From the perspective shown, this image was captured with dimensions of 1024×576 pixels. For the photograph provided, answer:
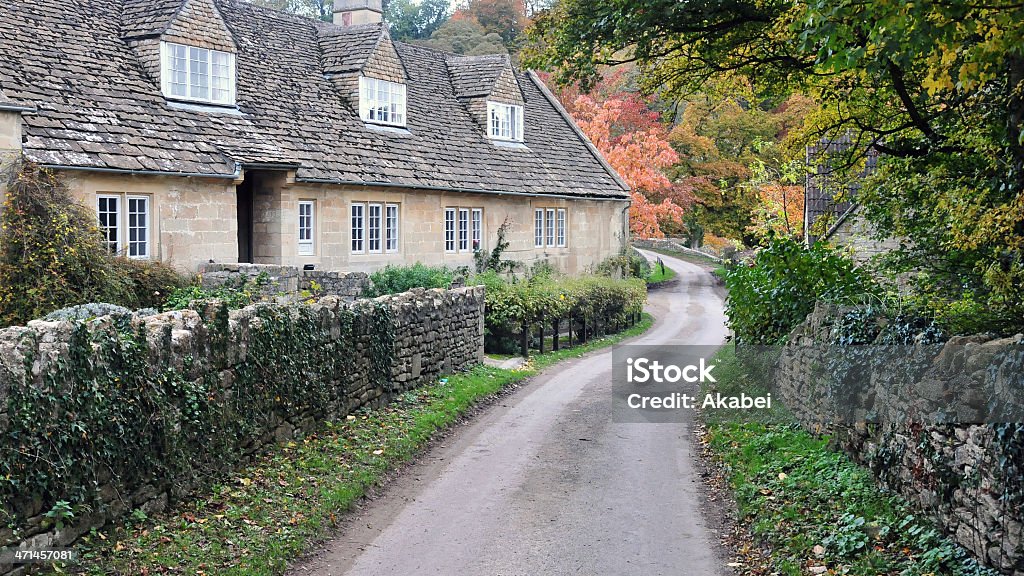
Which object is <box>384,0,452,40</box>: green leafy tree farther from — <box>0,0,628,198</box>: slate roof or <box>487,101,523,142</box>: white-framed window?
<box>487,101,523,142</box>: white-framed window

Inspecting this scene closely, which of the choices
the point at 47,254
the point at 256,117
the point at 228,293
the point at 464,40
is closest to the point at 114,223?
the point at 47,254

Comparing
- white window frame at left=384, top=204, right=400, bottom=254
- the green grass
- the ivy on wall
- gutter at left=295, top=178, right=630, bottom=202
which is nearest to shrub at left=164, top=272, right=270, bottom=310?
the ivy on wall

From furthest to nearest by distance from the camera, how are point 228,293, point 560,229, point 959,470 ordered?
point 560,229 < point 228,293 < point 959,470

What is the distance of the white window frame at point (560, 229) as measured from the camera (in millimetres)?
33003

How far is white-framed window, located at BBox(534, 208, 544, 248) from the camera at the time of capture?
31672mm

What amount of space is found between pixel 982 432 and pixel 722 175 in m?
41.3

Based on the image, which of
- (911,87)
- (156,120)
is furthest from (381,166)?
(911,87)

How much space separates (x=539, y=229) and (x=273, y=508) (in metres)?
22.8

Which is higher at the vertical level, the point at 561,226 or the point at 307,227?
the point at 561,226

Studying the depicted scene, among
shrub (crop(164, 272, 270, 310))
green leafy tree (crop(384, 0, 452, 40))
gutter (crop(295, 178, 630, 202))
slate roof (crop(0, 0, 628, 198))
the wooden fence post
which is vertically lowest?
the wooden fence post

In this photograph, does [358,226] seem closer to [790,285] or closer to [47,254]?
[47,254]

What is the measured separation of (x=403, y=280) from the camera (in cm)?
2273

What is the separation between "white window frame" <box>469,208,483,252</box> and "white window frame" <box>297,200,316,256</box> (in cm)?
654

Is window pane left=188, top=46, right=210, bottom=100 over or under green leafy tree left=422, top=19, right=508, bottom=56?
under
